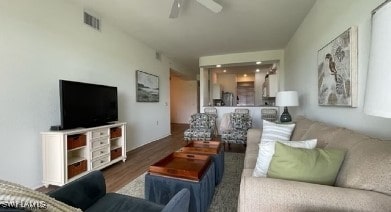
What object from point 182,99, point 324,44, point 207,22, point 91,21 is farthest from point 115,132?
point 182,99

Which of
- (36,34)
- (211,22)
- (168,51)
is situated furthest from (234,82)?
(36,34)

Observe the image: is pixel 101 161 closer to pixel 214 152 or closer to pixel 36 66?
pixel 36 66

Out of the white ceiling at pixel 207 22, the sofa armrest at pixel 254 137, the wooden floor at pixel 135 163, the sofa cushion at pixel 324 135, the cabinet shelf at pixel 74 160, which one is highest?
the white ceiling at pixel 207 22

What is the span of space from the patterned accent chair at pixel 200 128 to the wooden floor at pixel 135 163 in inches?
19.5

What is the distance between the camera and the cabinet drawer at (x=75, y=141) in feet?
8.07

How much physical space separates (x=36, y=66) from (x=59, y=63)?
324mm

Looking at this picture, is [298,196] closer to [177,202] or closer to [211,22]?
[177,202]

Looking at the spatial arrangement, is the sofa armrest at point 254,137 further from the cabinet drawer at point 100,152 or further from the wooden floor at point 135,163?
the cabinet drawer at point 100,152

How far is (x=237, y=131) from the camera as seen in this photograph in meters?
4.27

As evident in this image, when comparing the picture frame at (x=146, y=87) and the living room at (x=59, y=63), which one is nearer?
the living room at (x=59, y=63)

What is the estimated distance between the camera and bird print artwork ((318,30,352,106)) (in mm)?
1909

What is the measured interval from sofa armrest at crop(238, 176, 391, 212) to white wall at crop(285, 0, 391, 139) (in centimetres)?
84

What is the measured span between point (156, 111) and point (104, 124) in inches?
91.4

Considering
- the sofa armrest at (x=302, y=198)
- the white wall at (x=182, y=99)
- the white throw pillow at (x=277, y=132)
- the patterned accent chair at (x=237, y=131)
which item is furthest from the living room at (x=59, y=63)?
the white wall at (x=182, y=99)
